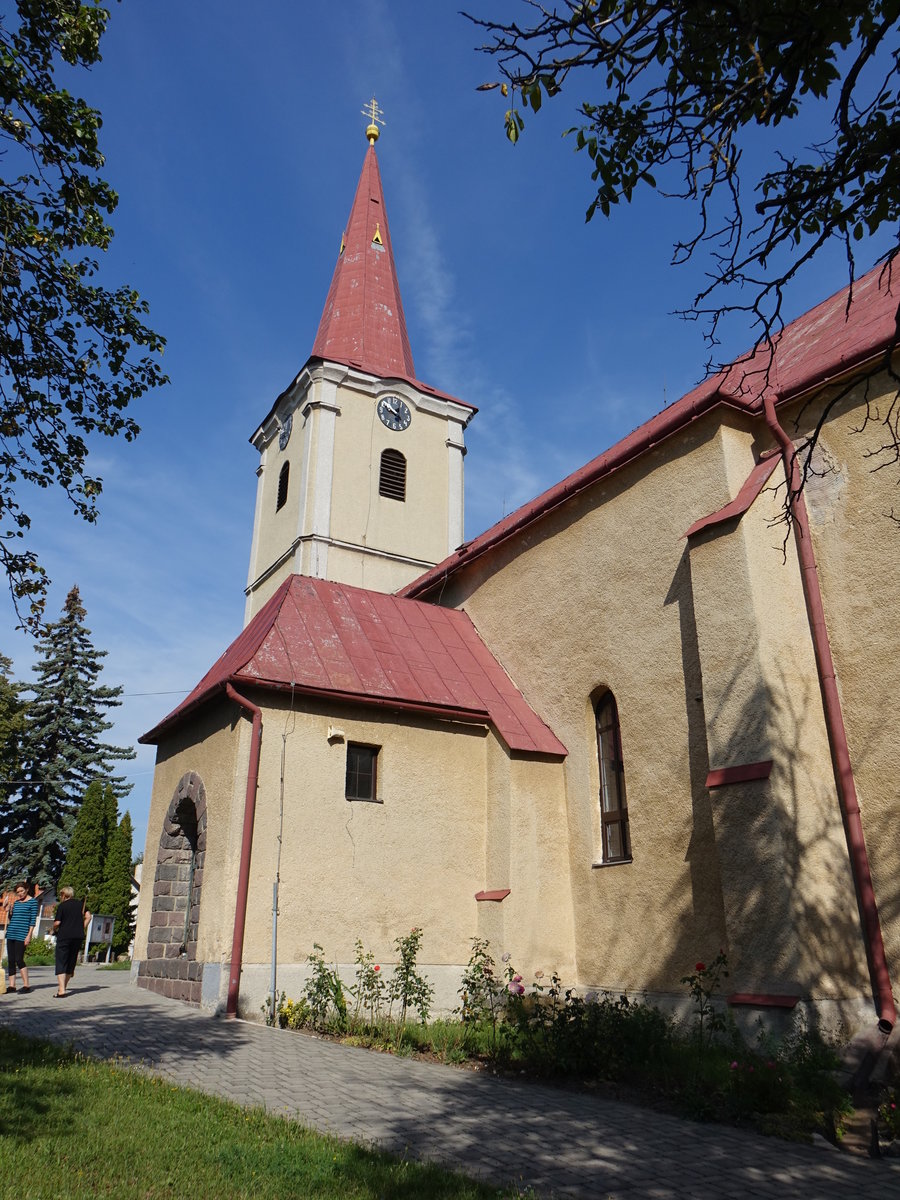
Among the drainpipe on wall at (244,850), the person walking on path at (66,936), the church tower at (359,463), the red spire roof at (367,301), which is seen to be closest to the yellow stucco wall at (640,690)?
the drainpipe on wall at (244,850)

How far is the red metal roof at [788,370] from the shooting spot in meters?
9.91

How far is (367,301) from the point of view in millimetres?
26281

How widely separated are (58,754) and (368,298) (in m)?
20.2

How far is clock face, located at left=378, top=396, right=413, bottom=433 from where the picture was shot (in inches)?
933

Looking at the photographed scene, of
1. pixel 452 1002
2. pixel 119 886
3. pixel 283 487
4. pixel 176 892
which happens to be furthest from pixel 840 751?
pixel 119 886

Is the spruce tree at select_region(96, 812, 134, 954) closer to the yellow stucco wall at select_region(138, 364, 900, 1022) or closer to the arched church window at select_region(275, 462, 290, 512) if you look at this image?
the arched church window at select_region(275, 462, 290, 512)

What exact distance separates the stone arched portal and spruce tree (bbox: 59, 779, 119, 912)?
660 inches

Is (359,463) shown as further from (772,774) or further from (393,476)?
(772,774)

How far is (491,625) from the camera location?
606 inches

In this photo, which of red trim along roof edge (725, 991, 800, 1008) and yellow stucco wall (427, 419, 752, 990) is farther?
yellow stucco wall (427, 419, 752, 990)

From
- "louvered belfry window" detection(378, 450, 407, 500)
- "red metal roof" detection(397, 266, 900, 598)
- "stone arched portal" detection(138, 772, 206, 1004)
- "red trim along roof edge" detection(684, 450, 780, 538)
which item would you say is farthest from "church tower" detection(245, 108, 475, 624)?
"red trim along roof edge" detection(684, 450, 780, 538)

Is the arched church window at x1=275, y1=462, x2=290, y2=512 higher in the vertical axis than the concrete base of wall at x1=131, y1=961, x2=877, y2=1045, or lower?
higher

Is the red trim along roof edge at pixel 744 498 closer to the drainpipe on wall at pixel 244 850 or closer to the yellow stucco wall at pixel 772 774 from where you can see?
the yellow stucco wall at pixel 772 774

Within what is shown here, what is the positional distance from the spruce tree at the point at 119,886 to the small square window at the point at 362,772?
20.1 meters
